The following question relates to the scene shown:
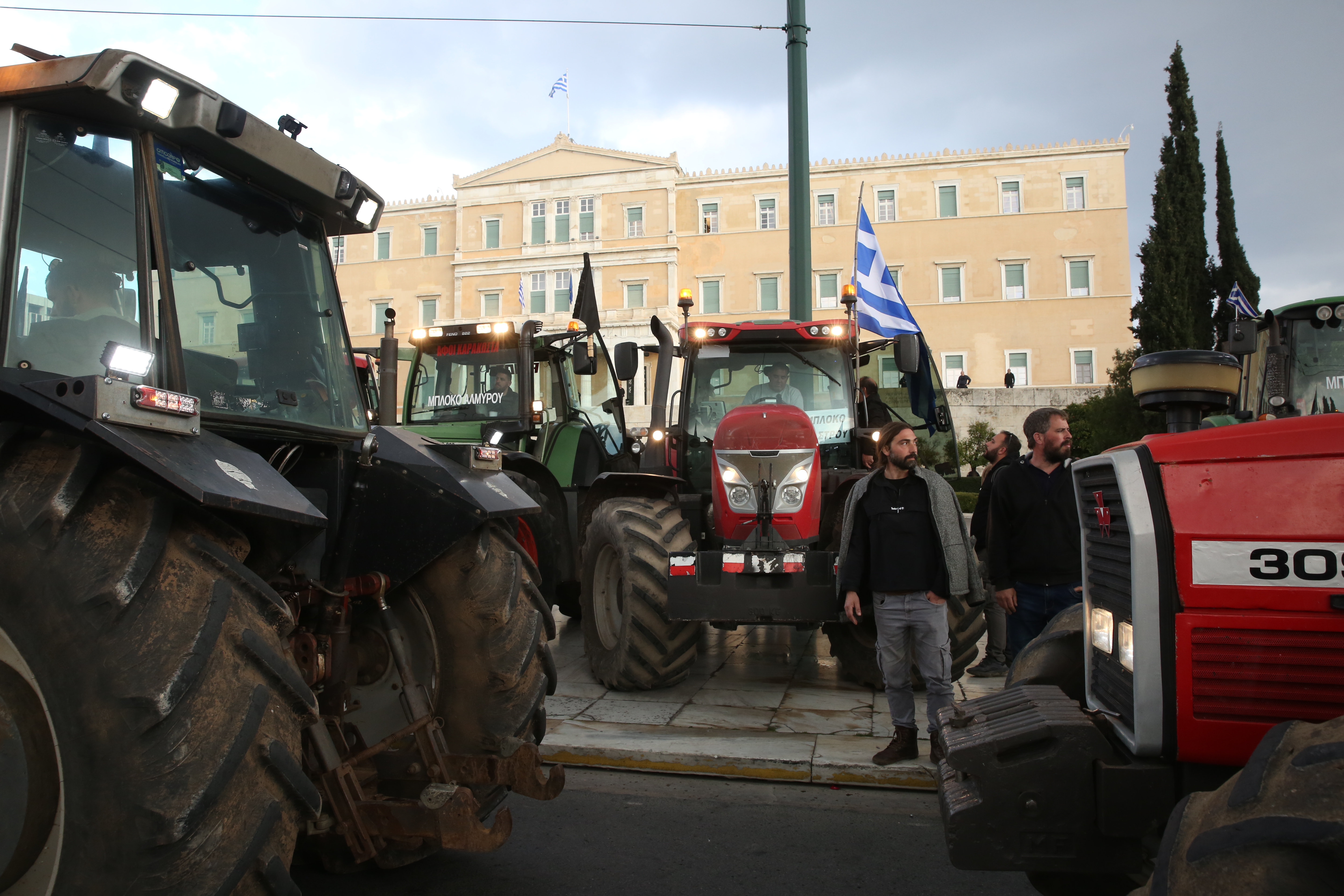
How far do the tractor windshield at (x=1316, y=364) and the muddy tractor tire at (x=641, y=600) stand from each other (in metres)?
4.29

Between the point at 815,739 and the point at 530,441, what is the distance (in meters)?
4.80

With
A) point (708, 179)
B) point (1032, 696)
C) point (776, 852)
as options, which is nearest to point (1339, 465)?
point (1032, 696)

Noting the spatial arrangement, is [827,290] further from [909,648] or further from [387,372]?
[909,648]

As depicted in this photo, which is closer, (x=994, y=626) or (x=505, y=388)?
(x=994, y=626)

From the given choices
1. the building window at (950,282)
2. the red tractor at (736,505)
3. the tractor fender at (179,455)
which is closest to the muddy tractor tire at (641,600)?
the red tractor at (736,505)

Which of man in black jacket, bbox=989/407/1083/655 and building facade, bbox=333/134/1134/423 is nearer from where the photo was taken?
man in black jacket, bbox=989/407/1083/655

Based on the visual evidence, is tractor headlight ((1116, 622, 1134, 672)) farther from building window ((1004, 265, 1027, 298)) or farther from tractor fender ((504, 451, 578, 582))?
building window ((1004, 265, 1027, 298))

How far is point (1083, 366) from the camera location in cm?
4406

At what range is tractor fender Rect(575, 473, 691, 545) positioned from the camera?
710 cm

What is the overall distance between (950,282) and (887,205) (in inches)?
184

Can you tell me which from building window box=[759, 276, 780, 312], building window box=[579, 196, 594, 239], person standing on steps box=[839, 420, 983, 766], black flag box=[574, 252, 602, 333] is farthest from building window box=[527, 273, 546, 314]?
person standing on steps box=[839, 420, 983, 766]

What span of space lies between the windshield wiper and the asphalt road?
140 inches

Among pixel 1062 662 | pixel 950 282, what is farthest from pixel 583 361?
pixel 950 282

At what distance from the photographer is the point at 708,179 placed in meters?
46.8
